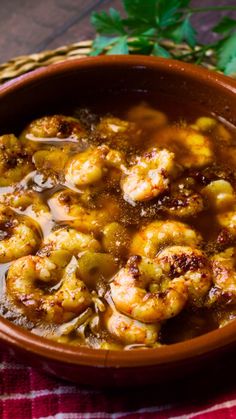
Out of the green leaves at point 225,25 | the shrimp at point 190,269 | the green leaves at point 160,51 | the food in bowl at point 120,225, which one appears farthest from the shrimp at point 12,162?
the green leaves at point 225,25

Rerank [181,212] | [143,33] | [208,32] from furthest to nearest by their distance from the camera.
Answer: [208,32] < [143,33] < [181,212]

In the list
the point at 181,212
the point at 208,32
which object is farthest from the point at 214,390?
the point at 208,32

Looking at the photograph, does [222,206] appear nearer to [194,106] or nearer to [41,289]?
[194,106]

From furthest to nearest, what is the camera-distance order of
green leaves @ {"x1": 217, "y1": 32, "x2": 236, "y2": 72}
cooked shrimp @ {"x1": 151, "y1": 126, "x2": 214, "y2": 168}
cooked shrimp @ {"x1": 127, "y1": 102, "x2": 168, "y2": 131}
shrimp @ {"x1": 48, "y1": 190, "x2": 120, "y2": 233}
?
1. green leaves @ {"x1": 217, "y1": 32, "x2": 236, "y2": 72}
2. cooked shrimp @ {"x1": 127, "y1": 102, "x2": 168, "y2": 131}
3. cooked shrimp @ {"x1": 151, "y1": 126, "x2": 214, "y2": 168}
4. shrimp @ {"x1": 48, "y1": 190, "x2": 120, "y2": 233}

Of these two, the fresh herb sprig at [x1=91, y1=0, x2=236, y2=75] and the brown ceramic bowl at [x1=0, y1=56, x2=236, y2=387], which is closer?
the brown ceramic bowl at [x1=0, y1=56, x2=236, y2=387]

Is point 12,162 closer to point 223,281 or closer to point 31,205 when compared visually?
point 31,205

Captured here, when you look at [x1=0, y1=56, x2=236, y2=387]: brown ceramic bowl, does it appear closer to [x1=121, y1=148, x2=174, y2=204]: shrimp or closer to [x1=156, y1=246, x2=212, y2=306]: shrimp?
[x1=121, y1=148, x2=174, y2=204]: shrimp

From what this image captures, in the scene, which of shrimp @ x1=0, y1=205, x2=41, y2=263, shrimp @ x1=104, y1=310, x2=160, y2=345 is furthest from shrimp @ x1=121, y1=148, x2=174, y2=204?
shrimp @ x1=104, y1=310, x2=160, y2=345
